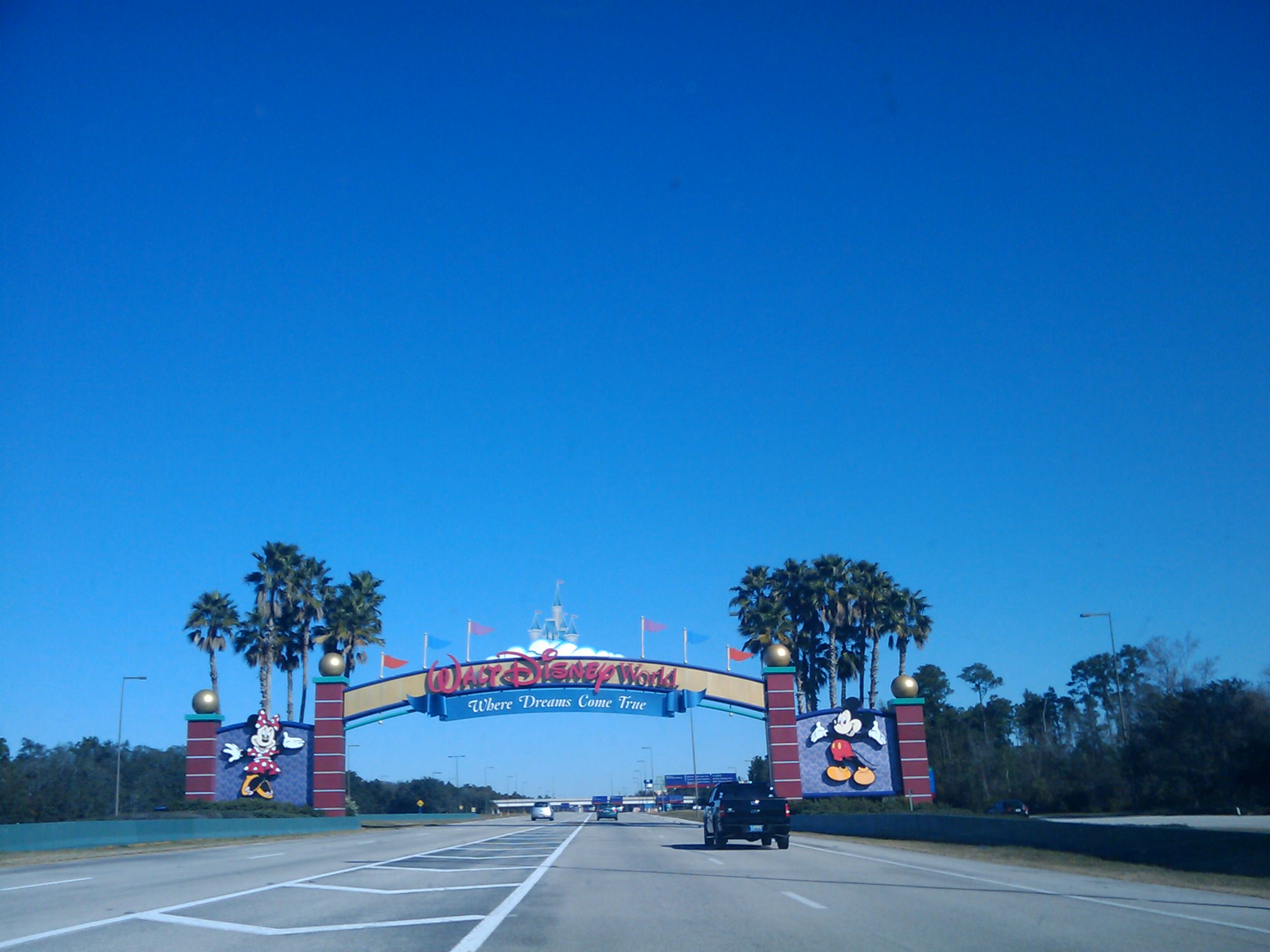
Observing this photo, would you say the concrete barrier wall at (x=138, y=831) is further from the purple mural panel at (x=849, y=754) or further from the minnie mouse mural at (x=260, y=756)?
the purple mural panel at (x=849, y=754)

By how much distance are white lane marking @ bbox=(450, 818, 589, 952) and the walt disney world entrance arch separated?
34.0 m

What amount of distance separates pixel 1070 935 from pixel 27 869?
23140mm

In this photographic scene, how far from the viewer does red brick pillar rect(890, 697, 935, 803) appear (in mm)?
53594

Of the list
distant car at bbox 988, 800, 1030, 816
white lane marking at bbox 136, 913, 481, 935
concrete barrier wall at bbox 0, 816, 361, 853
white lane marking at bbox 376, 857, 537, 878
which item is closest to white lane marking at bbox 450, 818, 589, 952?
white lane marking at bbox 136, 913, 481, 935

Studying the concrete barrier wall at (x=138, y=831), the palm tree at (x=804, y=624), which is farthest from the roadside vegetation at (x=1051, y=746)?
the concrete barrier wall at (x=138, y=831)

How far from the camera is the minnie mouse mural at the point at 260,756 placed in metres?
54.5

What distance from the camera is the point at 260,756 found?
54.8 metres

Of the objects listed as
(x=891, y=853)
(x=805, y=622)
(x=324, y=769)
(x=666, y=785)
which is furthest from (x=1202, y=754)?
(x=666, y=785)

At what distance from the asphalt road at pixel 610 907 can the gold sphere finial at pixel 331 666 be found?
3171 centimetres

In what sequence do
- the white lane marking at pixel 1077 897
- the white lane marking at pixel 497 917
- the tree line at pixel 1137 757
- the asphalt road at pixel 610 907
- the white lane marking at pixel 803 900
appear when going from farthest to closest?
the tree line at pixel 1137 757
the white lane marking at pixel 803 900
the white lane marking at pixel 1077 897
the asphalt road at pixel 610 907
the white lane marking at pixel 497 917

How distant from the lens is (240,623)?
61188 mm

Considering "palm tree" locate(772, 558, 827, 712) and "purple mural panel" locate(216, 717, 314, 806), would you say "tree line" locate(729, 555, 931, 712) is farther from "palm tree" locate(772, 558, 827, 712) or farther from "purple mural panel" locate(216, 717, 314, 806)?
"purple mural panel" locate(216, 717, 314, 806)

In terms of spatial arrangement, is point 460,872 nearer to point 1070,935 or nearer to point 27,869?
point 27,869

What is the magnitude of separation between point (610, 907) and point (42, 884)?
11.6m
